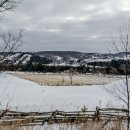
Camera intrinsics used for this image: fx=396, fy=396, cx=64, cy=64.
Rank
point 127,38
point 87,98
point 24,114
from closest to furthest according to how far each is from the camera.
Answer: point 127,38
point 24,114
point 87,98

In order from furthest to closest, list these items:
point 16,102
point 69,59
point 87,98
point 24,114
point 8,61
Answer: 1. point 69,59
2. point 87,98
3. point 16,102
4. point 24,114
5. point 8,61

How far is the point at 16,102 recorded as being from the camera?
2086cm

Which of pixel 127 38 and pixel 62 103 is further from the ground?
pixel 127 38

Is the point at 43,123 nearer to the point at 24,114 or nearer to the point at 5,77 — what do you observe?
the point at 24,114

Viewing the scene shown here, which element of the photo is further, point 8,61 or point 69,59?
point 69,59

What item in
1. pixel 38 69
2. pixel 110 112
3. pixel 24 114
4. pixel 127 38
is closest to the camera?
pixel 127 38

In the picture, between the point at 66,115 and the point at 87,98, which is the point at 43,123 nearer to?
the point at 66,115

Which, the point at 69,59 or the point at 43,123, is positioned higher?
the point at 69,59

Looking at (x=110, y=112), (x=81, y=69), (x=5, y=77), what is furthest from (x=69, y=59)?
(x=110, y=112)

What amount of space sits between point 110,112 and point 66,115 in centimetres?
199

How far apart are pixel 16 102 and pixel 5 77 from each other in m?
6.90

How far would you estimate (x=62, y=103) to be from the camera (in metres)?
21.2

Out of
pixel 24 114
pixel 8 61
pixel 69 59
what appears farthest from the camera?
pixel 69 59

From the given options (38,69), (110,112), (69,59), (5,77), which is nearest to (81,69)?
(38,69)
